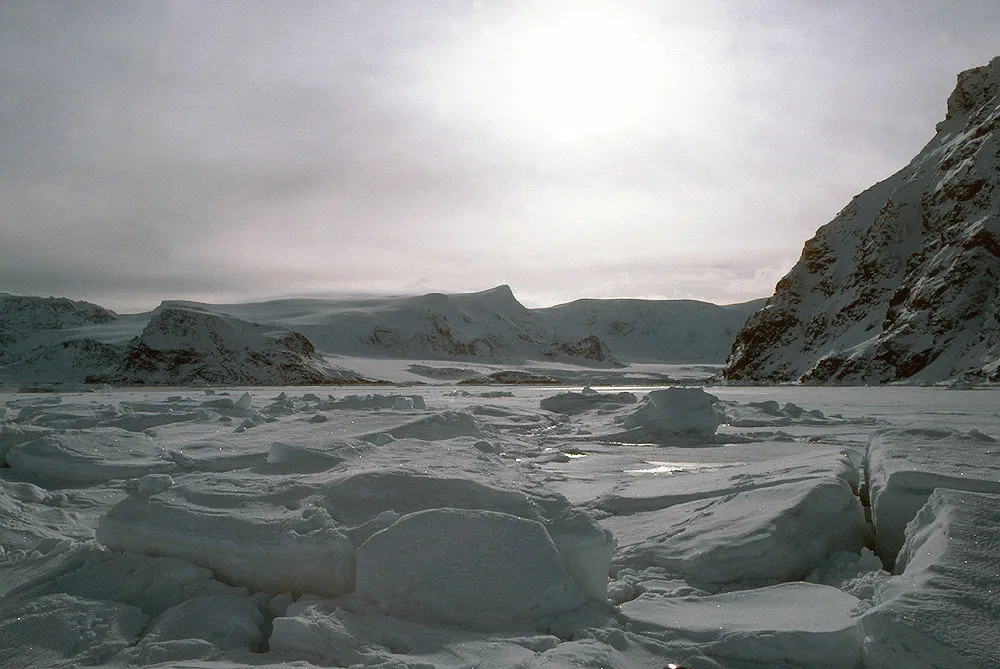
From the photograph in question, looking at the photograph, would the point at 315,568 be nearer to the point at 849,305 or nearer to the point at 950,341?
the point at 950,341

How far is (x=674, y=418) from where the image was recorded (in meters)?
10.2

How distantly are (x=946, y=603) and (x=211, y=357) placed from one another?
176 feet

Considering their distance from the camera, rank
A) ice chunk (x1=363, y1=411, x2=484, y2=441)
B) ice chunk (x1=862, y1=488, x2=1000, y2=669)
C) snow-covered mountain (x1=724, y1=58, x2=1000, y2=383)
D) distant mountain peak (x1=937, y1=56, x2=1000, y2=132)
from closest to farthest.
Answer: ice chunk (x1=862, y1=488, x2=1000, y2=669) < ice chunk (x1=363, y1=411, x2=484, y2=441) < snow-covered mountain (x1=724, y1=58, x2=1000, y2=383) < distant mountain peak (x1=937, y1=56, x2=1000, y2=132)

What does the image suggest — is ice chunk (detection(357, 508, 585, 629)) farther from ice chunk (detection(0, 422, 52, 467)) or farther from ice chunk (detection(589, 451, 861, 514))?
ice chunk (detection(0, 422, 52, 467))

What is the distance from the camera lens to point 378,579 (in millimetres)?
2881

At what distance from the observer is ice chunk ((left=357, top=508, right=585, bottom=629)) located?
2777mm

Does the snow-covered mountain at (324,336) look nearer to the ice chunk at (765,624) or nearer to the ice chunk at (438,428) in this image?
the ice chunk at (438,428)

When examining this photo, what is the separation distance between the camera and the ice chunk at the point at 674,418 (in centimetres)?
988

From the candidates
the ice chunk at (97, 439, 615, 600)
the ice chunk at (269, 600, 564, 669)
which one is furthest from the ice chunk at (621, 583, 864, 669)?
the ice chunk at (269, 600, 564, 669)

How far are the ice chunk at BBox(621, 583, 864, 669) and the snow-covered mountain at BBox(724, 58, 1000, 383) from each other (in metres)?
29.9

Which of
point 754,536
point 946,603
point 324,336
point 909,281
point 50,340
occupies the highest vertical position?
point 909,281

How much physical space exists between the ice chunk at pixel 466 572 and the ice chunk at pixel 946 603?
3.99ft

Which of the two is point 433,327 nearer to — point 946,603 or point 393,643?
point 393,643

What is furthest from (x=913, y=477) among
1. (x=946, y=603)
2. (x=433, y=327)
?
(x=433, y=327)
